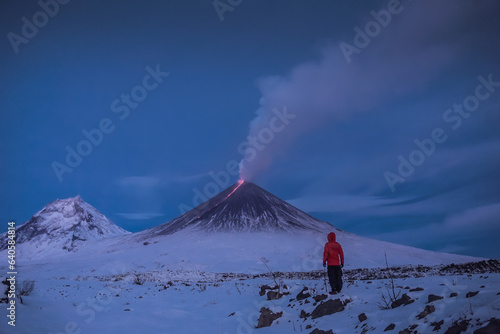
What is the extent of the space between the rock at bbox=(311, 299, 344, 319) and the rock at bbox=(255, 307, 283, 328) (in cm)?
110

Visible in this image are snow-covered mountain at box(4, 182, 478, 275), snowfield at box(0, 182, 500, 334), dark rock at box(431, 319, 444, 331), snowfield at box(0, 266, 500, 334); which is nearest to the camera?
dark rock at box(431, 319, 444, 331)

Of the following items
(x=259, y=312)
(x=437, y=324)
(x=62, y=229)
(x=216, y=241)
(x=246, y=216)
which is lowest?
(x=259, y=312)

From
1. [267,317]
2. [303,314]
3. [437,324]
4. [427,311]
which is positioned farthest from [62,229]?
[437,324]

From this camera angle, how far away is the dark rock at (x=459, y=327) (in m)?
4.96

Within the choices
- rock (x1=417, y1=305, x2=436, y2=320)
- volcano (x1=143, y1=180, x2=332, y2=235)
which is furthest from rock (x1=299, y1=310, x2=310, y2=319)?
volcano (x1=143, y1=180, x2=332, y2=235)

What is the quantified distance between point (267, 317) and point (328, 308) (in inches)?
67.3

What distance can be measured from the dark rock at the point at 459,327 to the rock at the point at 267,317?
4873mm

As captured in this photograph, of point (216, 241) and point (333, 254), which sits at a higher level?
point (216, 241)

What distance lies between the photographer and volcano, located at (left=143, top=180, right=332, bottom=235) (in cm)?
7631

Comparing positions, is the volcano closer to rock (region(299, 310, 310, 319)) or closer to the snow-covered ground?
the snow-covered ground

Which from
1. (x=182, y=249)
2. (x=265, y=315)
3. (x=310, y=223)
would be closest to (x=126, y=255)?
(x=182, y=249)

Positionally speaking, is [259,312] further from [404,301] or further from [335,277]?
[404,301]

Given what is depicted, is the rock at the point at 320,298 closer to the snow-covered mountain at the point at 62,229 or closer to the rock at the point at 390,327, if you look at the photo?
the rock at the point at 390,327

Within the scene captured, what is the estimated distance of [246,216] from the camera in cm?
8262
